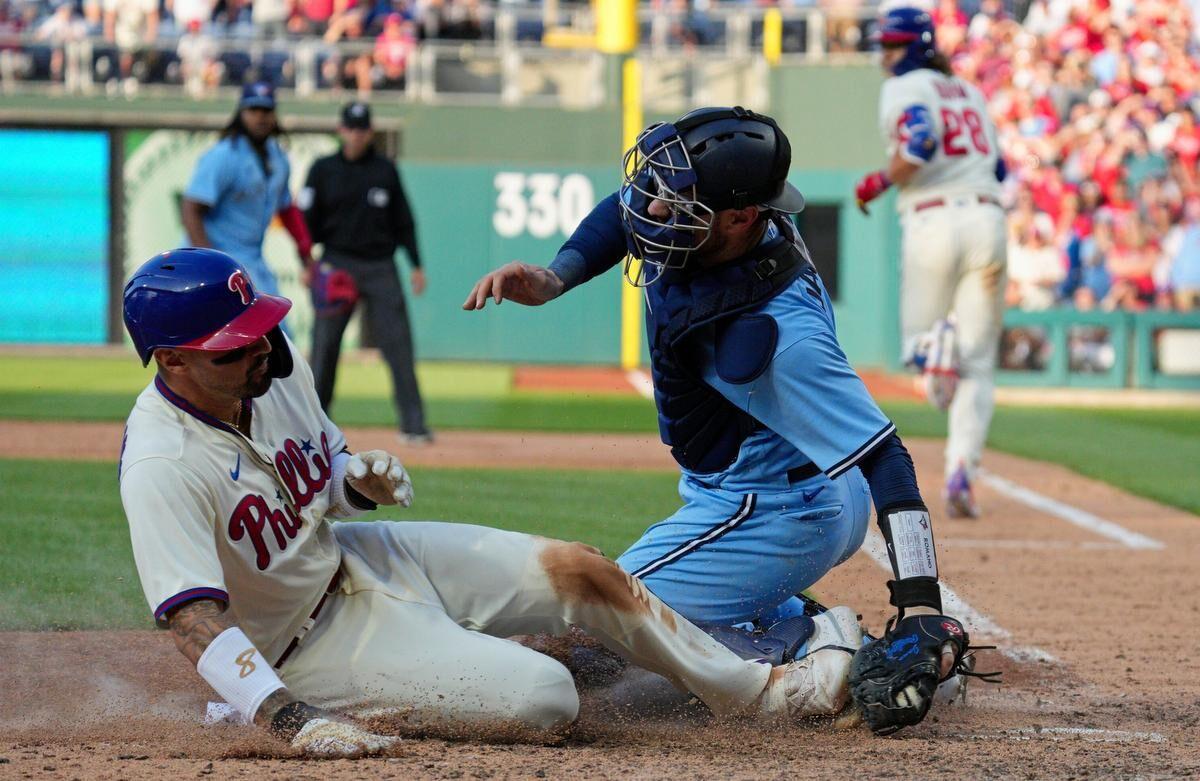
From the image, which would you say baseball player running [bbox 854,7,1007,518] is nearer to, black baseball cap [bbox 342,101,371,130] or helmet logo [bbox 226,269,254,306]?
black baseball cap [bbox 342,101,371,130]

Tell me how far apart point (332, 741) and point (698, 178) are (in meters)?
1.67

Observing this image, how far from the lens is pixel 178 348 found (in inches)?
138

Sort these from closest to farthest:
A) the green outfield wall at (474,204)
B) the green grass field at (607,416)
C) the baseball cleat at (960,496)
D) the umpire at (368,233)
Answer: the baseball cleat at (960,496)
the umpire at (368,233)
the green grass field at (607,416)
the green outfield wall at (474,204)

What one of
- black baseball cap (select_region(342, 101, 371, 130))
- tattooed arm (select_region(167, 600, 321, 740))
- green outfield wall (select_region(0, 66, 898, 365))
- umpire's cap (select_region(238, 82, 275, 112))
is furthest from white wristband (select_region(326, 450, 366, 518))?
green outfield wall (select_region(0, 66, 898, 365))

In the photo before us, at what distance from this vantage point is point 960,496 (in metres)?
7.63

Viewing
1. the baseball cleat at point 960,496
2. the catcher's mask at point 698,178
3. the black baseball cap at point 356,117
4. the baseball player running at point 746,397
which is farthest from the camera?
the black baseball cap at point 356,117

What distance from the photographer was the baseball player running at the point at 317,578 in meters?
3.32

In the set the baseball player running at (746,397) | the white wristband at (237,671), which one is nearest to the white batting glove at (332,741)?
the white wristband at (237,671)

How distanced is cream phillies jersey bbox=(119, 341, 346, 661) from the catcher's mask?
101 cm

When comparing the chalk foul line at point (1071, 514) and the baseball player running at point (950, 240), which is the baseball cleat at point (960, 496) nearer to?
the baseball player running at point (950, 240)

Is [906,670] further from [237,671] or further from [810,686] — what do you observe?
[237,671]

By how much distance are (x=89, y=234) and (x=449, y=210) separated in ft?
16.4

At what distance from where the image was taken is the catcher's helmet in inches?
137

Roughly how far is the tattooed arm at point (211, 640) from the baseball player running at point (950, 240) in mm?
4913
